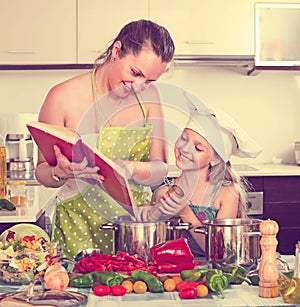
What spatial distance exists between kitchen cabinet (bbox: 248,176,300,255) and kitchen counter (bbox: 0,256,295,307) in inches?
97.3

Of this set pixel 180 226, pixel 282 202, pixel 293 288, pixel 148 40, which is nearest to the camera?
pixel 293 288

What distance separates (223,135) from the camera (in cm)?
250

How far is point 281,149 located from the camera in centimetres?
474

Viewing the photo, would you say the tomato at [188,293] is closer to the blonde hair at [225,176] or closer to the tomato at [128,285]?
the tomato at [128,285]

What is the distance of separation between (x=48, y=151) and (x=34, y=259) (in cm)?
50

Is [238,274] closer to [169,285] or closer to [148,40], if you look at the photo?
[169,285]

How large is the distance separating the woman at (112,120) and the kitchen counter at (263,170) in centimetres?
156

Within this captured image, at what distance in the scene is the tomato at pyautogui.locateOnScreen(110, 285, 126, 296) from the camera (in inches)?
70.0

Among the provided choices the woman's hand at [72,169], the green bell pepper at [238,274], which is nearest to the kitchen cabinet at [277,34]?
the woman's hand at [72,169]

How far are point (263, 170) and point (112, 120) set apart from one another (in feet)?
5.90

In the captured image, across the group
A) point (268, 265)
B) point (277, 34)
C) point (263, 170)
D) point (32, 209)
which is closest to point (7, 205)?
point (32, 209)

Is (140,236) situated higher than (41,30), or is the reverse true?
(41,30)

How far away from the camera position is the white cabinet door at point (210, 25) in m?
4.36

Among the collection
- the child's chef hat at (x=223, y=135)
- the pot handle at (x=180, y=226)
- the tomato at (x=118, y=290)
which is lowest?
the tomato at (x=118, y=290)
